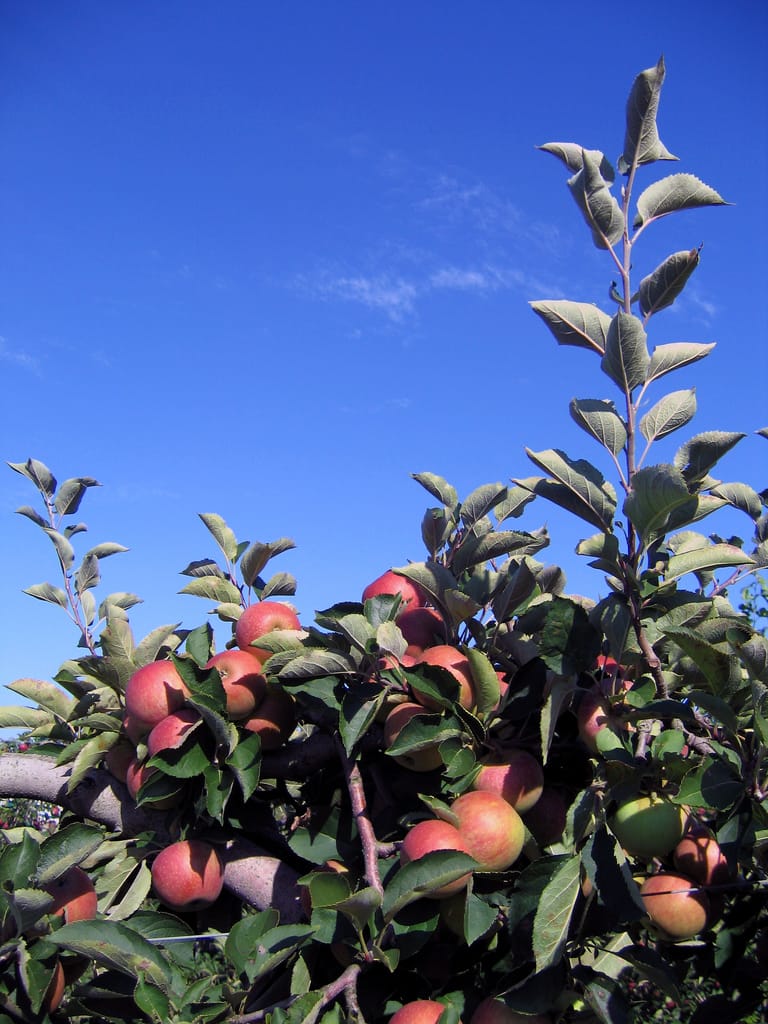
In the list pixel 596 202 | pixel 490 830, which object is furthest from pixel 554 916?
pixel 596 202

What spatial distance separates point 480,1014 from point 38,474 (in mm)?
1724

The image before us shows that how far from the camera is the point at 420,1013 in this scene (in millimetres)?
1256

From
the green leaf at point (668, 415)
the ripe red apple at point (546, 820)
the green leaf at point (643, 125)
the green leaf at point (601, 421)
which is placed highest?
the green leaf at point (643, 125)

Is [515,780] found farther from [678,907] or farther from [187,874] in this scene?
[187,874]

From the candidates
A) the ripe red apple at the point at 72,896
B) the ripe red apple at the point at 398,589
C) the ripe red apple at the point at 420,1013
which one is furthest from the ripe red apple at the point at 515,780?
the ripe red apple at the point at 72,896

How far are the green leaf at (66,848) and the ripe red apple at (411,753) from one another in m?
0.55

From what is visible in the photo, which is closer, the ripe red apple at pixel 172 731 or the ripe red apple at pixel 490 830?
the ripe red apple at pixel 490 830

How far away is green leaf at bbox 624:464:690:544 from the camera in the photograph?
112 cm

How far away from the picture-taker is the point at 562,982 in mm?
1261

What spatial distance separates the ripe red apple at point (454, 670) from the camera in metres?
1.45

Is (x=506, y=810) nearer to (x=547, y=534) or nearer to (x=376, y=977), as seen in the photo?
(x=376, y=977)

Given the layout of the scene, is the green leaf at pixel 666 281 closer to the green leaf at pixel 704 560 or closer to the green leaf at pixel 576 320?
the green leaf at pixel 576 320

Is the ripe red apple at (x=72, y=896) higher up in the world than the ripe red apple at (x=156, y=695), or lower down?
lower down

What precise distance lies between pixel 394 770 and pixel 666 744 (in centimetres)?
57
